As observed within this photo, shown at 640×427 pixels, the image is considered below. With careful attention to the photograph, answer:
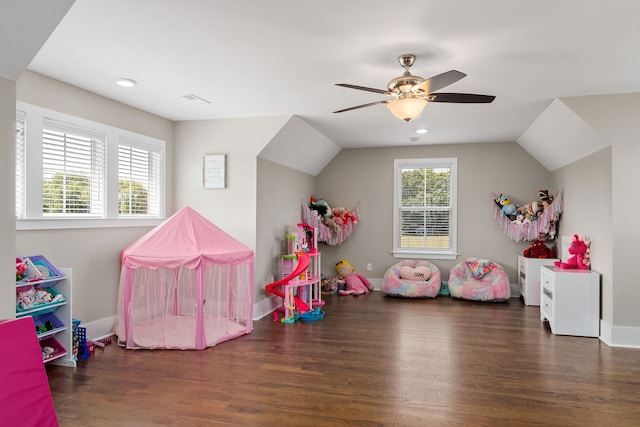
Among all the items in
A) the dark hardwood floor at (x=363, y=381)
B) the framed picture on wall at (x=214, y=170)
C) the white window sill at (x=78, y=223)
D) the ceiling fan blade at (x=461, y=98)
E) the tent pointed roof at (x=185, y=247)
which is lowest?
the dark hardwood floor at (x=363, y=381)

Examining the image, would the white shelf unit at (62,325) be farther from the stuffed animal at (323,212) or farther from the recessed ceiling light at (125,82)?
the stuffed animal at (323,212)

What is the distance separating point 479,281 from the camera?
6.44m

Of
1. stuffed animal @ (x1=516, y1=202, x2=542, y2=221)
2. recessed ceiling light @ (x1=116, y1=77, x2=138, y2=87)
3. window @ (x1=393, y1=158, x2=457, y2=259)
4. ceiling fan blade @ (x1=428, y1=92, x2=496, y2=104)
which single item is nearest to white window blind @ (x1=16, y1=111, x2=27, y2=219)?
recessed ceiling light @ (x1=116, y1=77, x2=138, y2=87)

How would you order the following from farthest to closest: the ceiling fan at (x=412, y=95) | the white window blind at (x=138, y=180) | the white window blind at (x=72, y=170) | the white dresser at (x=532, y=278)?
the white dresser at (x=532, y=278), the white window blind at (x=138, y=180), the white window blind at (x=72, y=170), the ceiling fan at (x=412, y=95)

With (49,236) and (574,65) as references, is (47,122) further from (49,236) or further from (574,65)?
(574,65)

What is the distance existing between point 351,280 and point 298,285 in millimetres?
2046

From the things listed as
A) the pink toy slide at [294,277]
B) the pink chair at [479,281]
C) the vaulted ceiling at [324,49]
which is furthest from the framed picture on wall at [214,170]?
the pink chair at [479,281]

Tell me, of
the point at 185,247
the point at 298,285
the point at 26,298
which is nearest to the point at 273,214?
the point at 298,285

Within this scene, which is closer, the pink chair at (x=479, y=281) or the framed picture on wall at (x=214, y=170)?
the framed picture on wall at (x=214, y=170)

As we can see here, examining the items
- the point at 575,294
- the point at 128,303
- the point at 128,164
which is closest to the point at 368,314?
the point at 575,294

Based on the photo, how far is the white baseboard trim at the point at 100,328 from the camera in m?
4.16

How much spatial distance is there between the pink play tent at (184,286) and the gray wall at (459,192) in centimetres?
297

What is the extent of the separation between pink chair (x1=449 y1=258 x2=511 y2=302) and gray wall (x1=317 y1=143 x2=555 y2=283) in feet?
1.26

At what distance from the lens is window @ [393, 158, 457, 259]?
7.11 m
